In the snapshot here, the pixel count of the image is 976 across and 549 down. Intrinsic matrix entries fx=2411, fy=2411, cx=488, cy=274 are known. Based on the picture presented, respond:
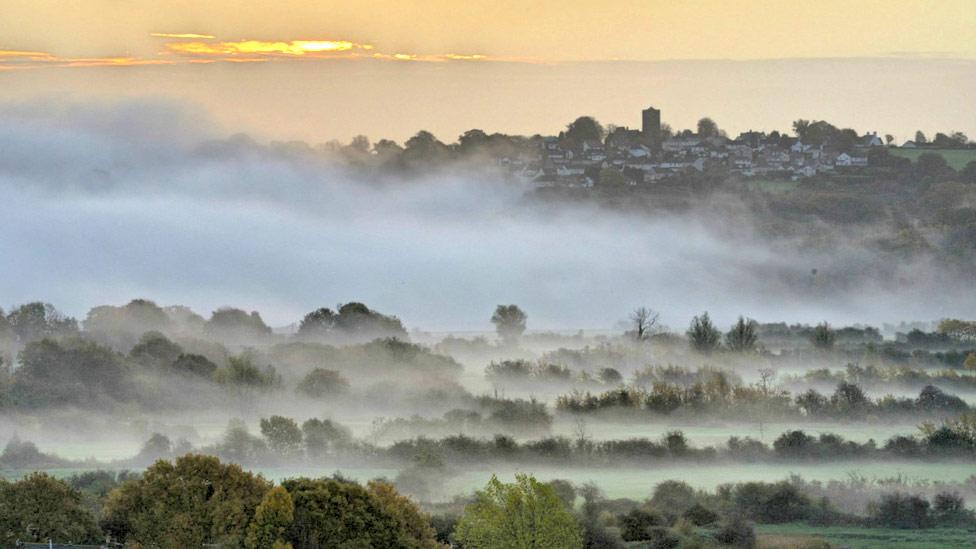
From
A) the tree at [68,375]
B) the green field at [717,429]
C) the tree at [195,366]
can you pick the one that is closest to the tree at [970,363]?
the green field at [717,429]

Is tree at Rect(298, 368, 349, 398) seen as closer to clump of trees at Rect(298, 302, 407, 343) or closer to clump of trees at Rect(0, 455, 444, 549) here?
clump of trees at Rect(298, 302, 407, 343)

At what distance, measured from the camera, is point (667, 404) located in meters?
77.4

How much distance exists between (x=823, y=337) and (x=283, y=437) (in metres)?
37.5

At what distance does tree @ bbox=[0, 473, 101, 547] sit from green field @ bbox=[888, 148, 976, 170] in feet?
325

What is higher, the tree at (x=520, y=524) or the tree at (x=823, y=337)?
the tree at (x=823, y=337)

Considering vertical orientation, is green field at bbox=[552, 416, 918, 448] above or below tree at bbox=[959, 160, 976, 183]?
below

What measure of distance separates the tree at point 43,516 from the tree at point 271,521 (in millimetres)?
3826

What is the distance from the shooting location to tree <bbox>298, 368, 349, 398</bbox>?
8400cm

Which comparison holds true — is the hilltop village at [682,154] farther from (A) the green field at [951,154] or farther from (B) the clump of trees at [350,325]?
(B) the clump of trees at [350,325]

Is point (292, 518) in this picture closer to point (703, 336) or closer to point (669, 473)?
point (669, 473)

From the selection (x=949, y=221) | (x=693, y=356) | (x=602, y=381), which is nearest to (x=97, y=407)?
(x=602, y=381)

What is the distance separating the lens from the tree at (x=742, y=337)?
9688cm

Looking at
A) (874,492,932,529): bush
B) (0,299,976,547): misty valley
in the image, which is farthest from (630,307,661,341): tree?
(874,492,932,529): bush

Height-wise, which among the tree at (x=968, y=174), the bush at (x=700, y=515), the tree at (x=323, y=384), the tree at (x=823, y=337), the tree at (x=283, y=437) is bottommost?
the bush at (x=700, y=515)
